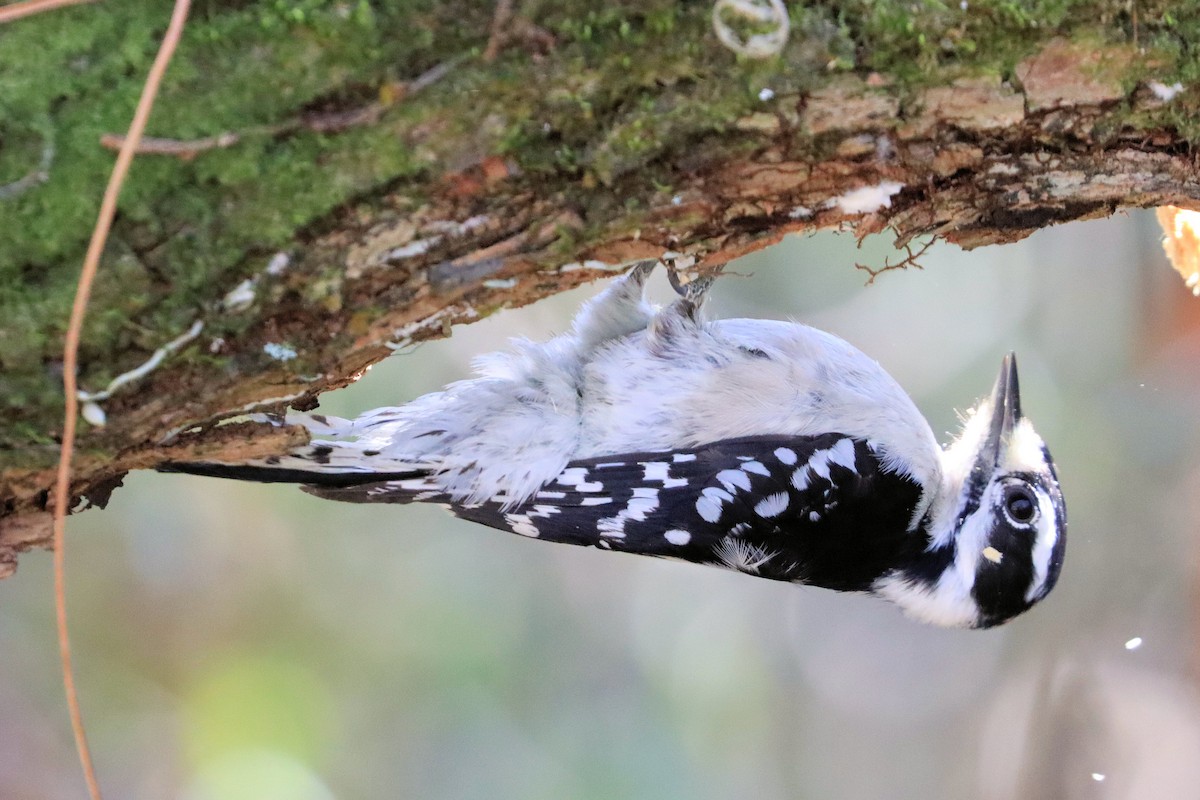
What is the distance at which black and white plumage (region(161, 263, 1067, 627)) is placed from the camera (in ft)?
7.47

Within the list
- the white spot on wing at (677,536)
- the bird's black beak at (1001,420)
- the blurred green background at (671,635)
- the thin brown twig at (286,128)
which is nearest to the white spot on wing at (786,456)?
the white spot on wing at (677,536)

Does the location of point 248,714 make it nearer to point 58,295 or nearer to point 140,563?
point 140,563

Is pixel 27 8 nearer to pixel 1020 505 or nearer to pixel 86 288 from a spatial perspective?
pixel 86 288

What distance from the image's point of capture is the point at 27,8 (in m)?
1.14

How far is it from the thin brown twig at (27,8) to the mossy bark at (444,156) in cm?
1

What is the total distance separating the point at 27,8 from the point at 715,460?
65.7 inches

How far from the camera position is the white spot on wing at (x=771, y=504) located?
2312 millimetres

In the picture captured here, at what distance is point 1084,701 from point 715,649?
2494 millimetres

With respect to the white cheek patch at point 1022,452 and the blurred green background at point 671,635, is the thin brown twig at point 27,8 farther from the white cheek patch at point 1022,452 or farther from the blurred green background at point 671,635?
the blurred green background at point 671,635

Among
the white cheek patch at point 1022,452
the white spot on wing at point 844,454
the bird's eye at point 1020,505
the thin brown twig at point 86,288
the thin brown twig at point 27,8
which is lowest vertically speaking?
the thin brown twig at point 86,288

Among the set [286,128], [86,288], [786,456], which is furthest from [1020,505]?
[86,288]

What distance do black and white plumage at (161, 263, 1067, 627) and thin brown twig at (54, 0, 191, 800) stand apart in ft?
2.90

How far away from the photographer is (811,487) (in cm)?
234

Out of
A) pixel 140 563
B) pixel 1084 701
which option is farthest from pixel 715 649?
pixel 140 563
